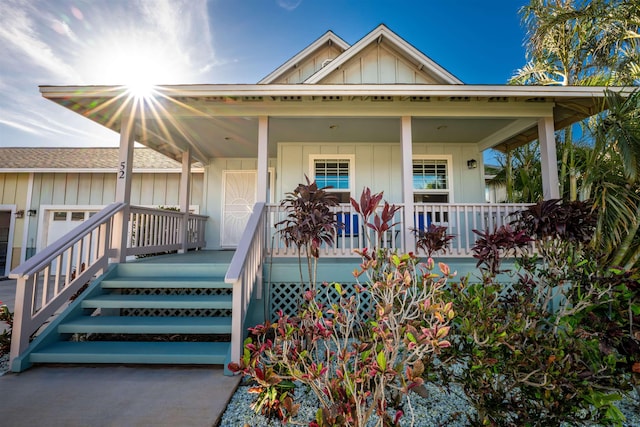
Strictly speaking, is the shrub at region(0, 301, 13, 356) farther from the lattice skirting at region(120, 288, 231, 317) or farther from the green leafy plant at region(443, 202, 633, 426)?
the green leafy plant at region(443, 202, 633, 426)

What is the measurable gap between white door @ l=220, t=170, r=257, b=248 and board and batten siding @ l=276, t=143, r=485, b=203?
5.00ft

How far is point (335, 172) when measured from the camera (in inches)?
286

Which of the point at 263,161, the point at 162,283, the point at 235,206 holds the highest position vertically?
the point at 263,161

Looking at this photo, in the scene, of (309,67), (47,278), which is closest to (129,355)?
(47,278)

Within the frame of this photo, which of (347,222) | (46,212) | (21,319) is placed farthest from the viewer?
(46,212)

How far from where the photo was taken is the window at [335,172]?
23.6 ft

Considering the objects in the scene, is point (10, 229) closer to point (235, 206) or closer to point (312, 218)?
point (235, 206)

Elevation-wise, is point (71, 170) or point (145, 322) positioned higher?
point (71, 170)

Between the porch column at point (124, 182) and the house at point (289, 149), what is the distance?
0.06ft

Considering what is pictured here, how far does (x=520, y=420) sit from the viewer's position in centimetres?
192

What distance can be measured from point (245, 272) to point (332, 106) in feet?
10.6

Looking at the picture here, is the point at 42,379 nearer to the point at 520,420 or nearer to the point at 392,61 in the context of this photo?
the point at 520,420

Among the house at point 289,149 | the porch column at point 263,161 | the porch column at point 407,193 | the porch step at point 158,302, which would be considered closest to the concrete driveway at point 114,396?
the house at point 289,149

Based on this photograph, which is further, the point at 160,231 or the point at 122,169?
the point at 160,231
